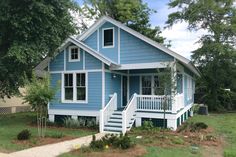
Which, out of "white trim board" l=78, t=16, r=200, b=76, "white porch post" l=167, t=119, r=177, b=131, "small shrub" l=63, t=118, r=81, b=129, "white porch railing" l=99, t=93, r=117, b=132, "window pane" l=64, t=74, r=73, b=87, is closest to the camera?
"white porch railing" l=99, t=93, r=117, b=132

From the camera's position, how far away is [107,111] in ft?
54.5

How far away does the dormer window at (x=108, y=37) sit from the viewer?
19314mm

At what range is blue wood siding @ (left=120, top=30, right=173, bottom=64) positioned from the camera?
17844mm

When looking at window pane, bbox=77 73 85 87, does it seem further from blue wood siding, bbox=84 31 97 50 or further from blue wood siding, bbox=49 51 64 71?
blue wood siding, bbox=84 31 97 50

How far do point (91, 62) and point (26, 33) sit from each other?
416 cm

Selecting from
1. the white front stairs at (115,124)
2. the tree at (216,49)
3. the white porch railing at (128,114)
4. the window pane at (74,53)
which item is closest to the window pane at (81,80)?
the window pane at (74,53)

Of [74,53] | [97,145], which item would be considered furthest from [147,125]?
[74,53]

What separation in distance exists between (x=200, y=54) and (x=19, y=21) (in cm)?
2126

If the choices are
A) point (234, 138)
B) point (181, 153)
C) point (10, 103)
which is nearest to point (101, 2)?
point (10, 103)

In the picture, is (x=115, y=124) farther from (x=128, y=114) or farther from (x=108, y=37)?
(x=108, y=37)

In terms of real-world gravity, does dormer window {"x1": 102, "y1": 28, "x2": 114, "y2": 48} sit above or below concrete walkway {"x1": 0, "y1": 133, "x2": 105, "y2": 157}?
above

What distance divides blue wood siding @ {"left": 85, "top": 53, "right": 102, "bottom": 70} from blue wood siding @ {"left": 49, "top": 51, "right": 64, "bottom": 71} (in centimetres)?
187

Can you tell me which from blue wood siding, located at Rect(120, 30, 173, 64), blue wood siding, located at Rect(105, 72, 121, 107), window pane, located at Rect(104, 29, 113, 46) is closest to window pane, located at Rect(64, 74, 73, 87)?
blue wood siding, located at Rect(105, 72, 121, 107)

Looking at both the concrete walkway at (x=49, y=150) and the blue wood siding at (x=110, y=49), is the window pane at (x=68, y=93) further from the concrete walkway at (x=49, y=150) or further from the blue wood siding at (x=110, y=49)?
the concrete walkway at (x=49, y=150)
